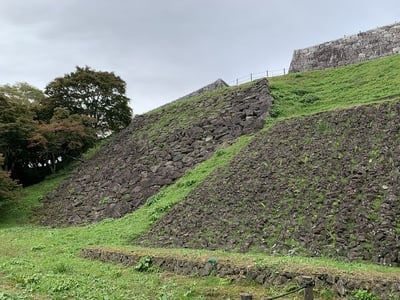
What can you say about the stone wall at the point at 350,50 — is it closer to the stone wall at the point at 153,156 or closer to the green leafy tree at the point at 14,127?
the stone wall at the point at 153,156

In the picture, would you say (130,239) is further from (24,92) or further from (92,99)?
(24,92)

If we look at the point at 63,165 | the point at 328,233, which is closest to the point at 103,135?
the point at 63,165

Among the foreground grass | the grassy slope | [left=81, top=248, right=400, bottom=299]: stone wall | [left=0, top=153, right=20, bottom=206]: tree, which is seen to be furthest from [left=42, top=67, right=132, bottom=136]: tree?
[left=81, top=248, right=400, bottom=299]: stone wall

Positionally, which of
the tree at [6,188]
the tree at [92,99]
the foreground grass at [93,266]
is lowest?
the foreground grass at [93,266]

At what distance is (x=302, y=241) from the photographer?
10375 millimetres

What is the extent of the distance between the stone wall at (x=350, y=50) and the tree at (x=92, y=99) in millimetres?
12621

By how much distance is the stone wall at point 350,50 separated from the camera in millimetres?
26828

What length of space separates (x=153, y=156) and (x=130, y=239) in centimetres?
828

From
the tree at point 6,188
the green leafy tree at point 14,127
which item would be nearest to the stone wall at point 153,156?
the tree at point 6,188

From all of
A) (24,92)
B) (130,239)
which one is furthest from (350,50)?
(24,92)

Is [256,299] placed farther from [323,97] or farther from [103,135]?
[103,135]

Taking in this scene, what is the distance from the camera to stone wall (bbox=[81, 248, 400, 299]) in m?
7.16

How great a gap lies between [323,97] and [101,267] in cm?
1513

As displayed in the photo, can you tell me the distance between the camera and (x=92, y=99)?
105 feet
